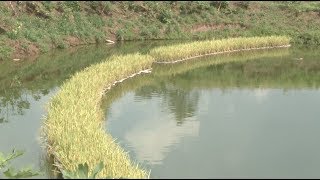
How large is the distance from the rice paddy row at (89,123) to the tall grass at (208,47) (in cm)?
162

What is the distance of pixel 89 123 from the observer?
382 inches

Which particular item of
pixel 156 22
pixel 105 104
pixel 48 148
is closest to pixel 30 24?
pixel 156 22

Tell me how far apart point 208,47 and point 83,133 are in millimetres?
16710

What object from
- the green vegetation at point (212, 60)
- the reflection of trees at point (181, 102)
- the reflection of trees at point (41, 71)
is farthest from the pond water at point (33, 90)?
the reflection of trees at point (181, 102)

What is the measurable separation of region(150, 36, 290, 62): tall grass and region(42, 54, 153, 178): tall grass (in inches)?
272

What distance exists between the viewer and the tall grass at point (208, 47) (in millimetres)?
22078

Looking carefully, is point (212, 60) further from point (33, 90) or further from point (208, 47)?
point (33, 90)

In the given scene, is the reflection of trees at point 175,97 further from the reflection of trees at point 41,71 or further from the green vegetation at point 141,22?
the green vegetation at point 141,22

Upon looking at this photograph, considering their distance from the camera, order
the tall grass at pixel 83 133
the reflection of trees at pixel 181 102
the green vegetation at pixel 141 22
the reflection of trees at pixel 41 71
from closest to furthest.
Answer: the tall grass at pixel 83 133 → the reflection of trees at pixel 181 102 → the reflection of trees at pixel 41 71 → the green vegetation at pixel 141 22

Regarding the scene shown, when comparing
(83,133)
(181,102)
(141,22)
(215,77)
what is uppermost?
(141,22)

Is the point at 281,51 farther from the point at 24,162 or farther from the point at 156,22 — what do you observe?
the point at 24,162

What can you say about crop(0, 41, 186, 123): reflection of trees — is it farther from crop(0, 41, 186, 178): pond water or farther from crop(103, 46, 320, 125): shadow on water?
crop(103, 46, 320, 125): shadow on water

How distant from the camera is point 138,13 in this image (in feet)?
115

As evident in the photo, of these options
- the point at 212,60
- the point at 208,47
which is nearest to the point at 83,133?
the point at 212,60
